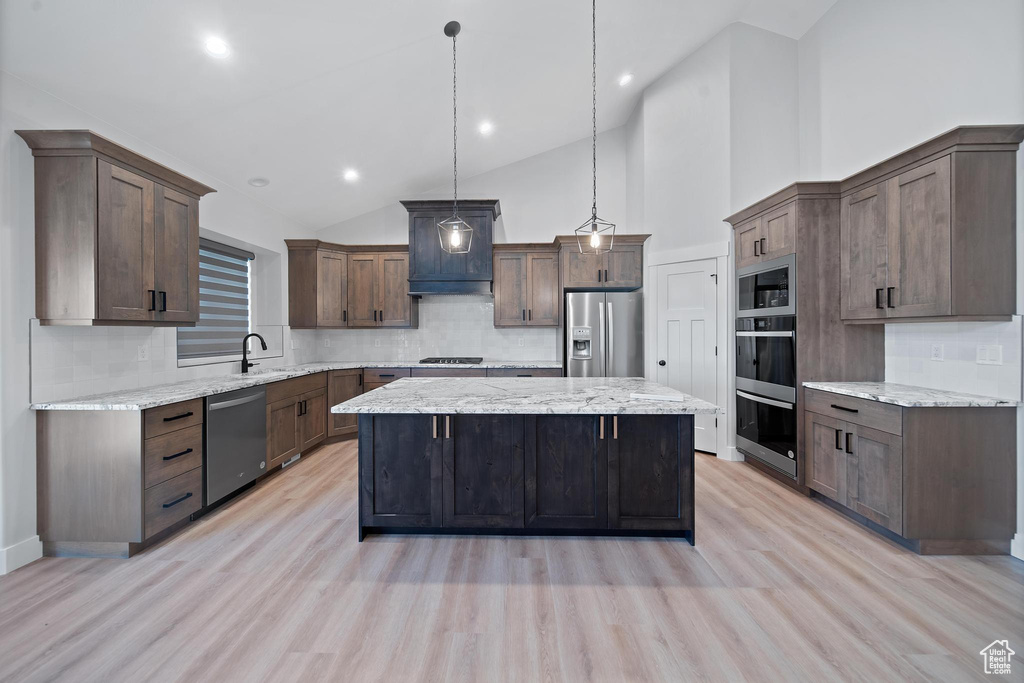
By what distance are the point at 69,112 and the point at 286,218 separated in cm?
240

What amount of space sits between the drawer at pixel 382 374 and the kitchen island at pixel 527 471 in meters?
2.44

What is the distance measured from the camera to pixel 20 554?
2.17m

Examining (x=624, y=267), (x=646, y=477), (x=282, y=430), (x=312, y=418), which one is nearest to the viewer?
(x=646, y=477)

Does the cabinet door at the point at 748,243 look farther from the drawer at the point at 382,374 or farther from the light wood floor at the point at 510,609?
the drawer at the point at 382,374

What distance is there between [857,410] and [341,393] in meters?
4.78

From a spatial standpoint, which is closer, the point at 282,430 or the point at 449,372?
the point at 282,430

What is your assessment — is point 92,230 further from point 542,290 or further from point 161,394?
point 542,290

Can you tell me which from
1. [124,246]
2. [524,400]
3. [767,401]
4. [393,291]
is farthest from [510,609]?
[393,291]

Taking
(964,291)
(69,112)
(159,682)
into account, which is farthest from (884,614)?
(69,112)

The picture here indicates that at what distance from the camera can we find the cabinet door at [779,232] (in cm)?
319

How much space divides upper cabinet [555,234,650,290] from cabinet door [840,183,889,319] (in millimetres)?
2067

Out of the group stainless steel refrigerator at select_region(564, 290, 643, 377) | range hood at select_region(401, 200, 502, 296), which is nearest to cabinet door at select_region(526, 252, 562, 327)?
stainless steel refrigerator at select_region(564, 290, 643, 377)

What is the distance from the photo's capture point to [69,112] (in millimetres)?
2385

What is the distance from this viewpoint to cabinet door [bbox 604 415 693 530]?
2.42 metres
